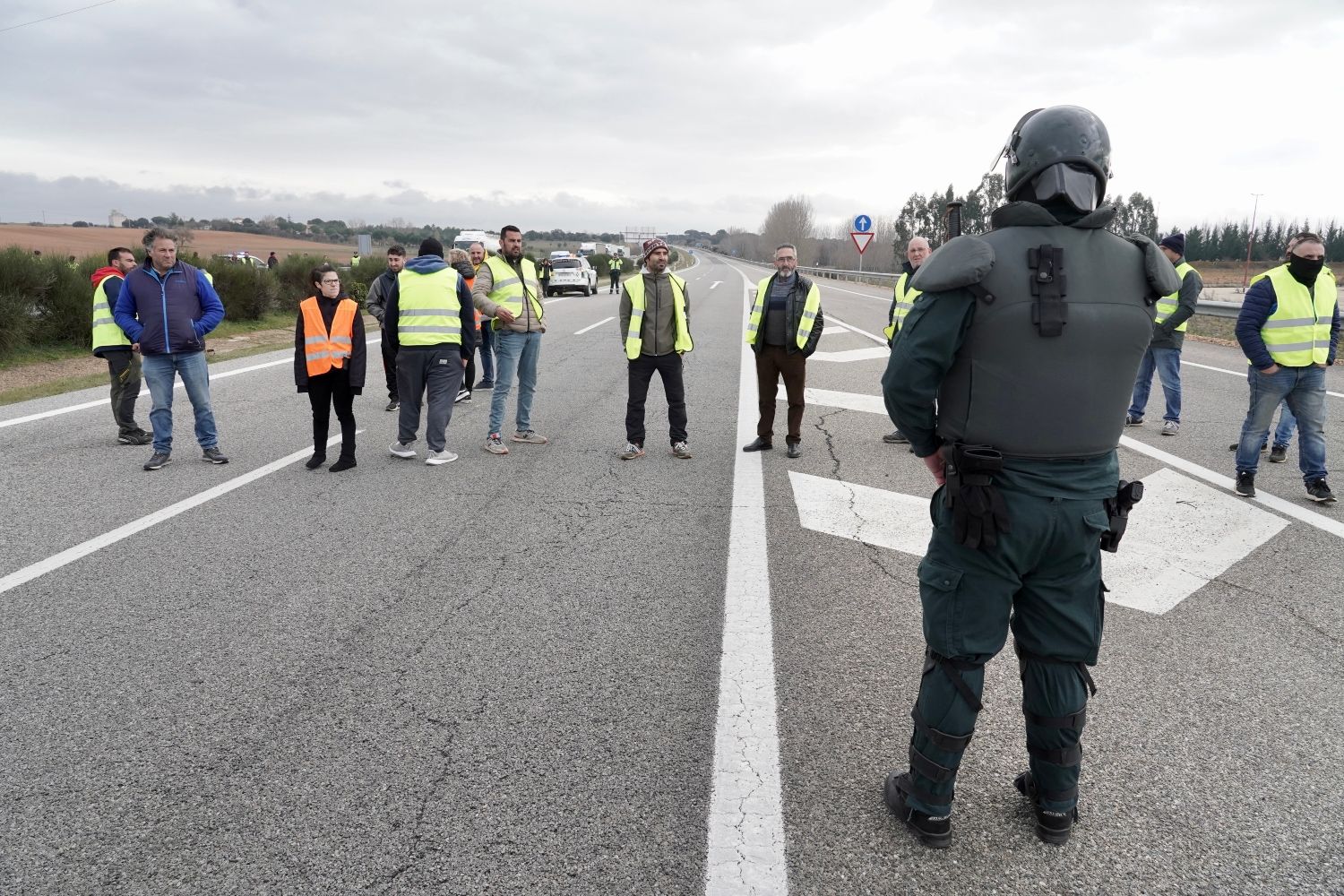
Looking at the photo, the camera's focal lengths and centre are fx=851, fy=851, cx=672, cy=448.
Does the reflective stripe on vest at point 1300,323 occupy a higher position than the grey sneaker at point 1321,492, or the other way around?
the reflective stripe on vest at point 1300,323

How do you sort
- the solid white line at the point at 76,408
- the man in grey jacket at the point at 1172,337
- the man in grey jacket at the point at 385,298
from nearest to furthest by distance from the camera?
the man in grey jacket at the point at 1172,337
the solid white line at the point at 76,408
the man in grey jacket at the point at 385,298

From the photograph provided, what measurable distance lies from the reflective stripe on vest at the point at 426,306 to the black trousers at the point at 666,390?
1756 millimetres

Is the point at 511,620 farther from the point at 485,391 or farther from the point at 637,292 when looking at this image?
the point at 485,391

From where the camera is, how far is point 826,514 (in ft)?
20.0

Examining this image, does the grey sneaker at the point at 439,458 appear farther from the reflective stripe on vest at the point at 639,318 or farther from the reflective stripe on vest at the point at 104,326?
the reflective stripe on vest at the point at 104,326

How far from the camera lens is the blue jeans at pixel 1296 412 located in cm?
650

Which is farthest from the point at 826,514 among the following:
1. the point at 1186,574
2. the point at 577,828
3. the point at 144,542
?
the point at 144,542

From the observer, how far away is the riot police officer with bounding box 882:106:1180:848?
246cm

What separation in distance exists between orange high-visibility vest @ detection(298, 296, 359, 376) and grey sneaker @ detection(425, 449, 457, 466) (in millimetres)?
1124

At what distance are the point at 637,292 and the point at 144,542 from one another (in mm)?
4355

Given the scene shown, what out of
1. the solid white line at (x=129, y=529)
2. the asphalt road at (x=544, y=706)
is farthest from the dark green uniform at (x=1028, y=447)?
the solid white line at (x=129, y=529)

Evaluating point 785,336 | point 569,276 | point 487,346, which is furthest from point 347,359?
point 569,276

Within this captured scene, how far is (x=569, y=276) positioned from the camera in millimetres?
34969

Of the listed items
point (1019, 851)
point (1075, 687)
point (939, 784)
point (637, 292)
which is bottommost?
point (1019, 851)
